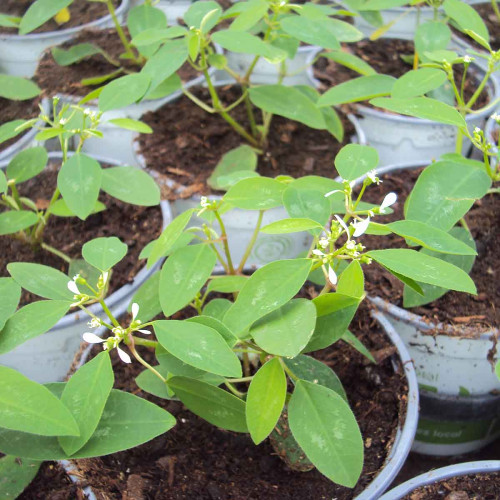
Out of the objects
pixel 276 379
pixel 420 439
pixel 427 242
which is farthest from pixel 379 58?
pixel 276 379

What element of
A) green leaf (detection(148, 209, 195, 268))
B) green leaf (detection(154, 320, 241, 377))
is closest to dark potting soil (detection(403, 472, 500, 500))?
green leaf (detection(154, 320, 241, 377))

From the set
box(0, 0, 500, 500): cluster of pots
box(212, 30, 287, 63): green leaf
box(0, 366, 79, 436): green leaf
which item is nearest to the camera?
box(0, 366, 79, 436): green leaf

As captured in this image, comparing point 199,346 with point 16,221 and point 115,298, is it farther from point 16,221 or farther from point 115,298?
point 16,221

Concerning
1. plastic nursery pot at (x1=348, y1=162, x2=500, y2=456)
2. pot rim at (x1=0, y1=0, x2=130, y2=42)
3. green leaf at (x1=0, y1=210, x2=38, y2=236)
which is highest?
pot rim at (x1=0, y1=0, x2=130, y2=42)

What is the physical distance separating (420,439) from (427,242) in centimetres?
76

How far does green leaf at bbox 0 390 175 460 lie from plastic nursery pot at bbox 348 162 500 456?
1.78 feet

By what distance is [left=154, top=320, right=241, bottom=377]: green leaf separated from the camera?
71 centimetres

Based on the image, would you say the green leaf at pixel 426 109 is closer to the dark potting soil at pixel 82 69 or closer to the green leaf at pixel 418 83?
the green leaf at pixel 418 83

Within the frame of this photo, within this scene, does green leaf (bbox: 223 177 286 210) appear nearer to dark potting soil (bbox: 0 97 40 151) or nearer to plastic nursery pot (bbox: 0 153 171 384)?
plastic nursery pot (bbox: 0 153 171 384)

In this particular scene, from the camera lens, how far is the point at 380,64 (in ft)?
6.29

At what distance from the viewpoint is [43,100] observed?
5.65ft

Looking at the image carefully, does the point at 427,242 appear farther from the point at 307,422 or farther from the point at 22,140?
the point at 22,140

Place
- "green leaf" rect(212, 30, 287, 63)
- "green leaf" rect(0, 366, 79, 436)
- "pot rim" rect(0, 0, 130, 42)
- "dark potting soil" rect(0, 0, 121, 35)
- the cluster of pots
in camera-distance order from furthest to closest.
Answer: "dark potting soil" rect(0, 0, 121, 35) < "pot rim" rect(0, 0, 130, 42) < "green leaf" rect(212, 30, 287, 63) < the cluster of pots < "green leaf" rect(0, 366, 79, 436)

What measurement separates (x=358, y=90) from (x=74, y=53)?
37.5 inches
